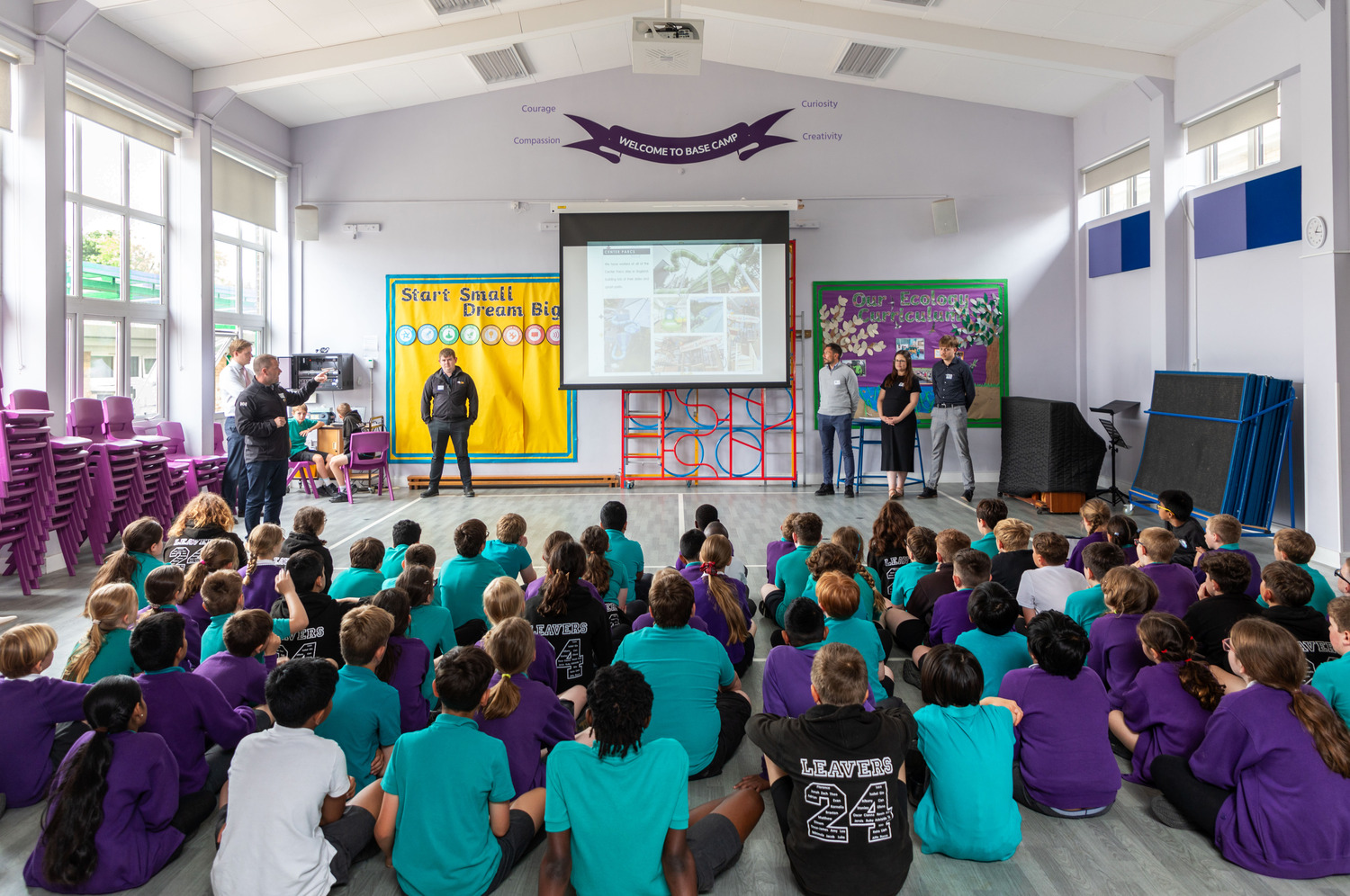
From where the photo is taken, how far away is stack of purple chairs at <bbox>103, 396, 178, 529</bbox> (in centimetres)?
612

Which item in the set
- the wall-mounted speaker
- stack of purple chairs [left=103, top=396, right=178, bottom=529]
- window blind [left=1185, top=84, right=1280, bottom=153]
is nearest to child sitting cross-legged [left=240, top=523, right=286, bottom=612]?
stack of purple chairs [left=103, top=396, right=178, bottom=529]

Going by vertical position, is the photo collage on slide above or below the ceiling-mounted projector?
below

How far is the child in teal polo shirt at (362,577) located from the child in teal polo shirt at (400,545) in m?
0.27

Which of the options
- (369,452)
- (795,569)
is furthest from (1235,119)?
(369,452)

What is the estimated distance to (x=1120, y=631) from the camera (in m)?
2.78

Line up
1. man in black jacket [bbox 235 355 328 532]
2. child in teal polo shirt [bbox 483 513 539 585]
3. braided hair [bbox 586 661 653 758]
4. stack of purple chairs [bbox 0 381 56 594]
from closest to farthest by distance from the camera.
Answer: braided hair [bbox 586 661 653 758] < child in teal polo shirt [bbox 483 513 539 585] < stack of purple chairs [bbox 0 381 56 594] < man in black jacket [bbox 235 355 328 532]

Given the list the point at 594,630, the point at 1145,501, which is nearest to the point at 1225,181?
the point at 1145,501

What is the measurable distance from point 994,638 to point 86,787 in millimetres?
2562

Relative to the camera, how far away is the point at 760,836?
2371mm

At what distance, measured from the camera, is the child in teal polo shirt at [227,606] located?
2.80 meters

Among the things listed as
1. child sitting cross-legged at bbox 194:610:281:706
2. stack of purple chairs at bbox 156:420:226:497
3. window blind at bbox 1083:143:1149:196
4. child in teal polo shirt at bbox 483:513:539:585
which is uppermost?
window blind at bbox 1083:143:1149:196

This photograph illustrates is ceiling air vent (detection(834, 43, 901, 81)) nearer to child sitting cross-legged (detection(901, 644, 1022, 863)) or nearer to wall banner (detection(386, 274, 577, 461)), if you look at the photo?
wall banner (detection(386, 274, 577, 461))

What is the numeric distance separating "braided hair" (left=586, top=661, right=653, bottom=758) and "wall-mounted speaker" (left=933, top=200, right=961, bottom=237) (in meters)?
8.17

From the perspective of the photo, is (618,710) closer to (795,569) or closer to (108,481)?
(795,569)
